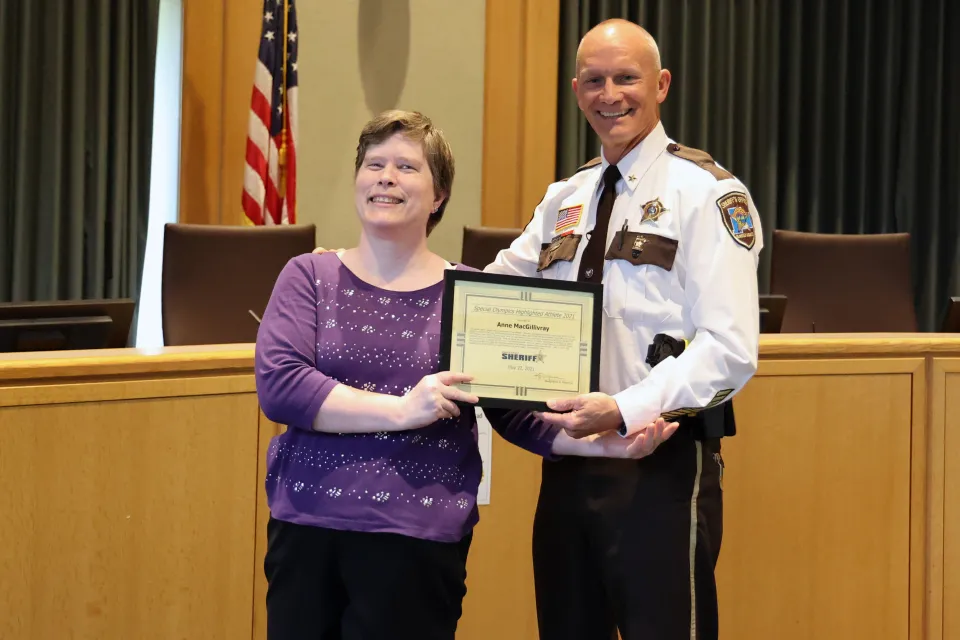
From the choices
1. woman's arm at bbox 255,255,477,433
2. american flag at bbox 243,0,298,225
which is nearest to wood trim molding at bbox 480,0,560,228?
american flag at bbox 243,0,298,225

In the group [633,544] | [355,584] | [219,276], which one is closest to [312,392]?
[355,584]

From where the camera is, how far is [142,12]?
4.95m

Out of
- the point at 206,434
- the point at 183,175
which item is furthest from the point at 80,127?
the point at 206,434

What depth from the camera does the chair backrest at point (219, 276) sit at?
147 inches

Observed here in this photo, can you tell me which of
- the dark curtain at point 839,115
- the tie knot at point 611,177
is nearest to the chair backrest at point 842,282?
the dark curtain at point 839,115

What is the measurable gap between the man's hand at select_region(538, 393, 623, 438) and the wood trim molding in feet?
13.6

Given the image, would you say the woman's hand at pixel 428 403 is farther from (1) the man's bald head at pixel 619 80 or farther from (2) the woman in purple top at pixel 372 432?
(1) the man's bald head at pixel 619 80

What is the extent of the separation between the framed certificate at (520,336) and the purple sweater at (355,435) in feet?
0.18

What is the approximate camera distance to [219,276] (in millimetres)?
3797

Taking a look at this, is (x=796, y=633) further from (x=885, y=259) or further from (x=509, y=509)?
(x=885, y=259)

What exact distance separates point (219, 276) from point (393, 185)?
7.99 feet

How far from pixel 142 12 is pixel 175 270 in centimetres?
185

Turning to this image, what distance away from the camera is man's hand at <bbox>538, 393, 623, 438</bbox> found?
1553mm

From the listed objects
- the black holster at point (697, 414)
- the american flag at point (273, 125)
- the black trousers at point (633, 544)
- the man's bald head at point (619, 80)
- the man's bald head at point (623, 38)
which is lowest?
the black trousers at point (633, 544)
